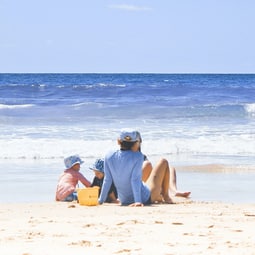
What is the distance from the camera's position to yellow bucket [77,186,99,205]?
25.4 ft

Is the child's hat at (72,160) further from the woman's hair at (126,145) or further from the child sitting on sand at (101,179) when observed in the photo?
the woman's hair at (126,145)

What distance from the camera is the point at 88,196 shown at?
7.76 metres

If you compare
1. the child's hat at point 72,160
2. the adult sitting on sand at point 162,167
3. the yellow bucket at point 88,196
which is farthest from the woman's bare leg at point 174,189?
the yellow bucket at point 88,196

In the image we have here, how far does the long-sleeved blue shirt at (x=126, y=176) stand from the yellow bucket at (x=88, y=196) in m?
0.16

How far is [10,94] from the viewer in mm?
36812

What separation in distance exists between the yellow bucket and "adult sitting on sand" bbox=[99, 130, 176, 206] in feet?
0.51

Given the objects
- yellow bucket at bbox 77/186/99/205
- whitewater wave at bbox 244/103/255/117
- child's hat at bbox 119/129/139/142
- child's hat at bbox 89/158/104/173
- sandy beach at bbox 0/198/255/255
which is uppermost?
whitewater wave at bbox 244/103/255/117

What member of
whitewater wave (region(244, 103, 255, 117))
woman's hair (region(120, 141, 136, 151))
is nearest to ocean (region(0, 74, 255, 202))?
whitewater wave (region(244, 103, 255, 117))

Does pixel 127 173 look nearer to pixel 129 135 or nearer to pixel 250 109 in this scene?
pixel 129 135

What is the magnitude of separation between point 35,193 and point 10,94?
27992mm

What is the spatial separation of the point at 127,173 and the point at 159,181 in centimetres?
59

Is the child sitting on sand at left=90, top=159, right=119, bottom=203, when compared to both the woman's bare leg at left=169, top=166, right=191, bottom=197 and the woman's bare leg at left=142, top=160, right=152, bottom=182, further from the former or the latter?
the woman's bare leg at left=169, top=166, right=191, bottom=197

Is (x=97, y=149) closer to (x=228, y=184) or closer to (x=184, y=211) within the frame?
(x=228, y=184)

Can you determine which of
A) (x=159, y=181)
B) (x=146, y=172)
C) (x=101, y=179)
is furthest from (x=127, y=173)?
(x=146, y=172)
